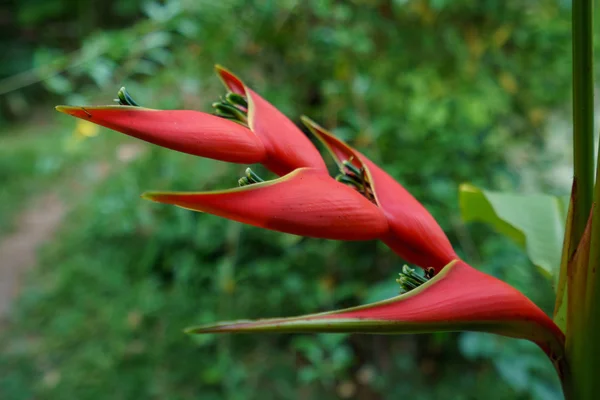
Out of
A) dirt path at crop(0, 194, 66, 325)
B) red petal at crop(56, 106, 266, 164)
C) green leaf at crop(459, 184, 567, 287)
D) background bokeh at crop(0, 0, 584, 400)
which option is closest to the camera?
red petal at crop(56, 106, 266, 164)

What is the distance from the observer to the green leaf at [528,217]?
0.40 m

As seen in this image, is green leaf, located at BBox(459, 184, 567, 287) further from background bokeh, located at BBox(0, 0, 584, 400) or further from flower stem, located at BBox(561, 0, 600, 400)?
background bokeh, located at BBox(0, 0, 584, 400)

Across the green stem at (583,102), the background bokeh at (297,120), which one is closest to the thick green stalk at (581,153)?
the green stem at (583,102)

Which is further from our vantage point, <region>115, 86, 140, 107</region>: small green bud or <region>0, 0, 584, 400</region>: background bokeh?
<region>0, 0, 584, 400</region>: background bokeh

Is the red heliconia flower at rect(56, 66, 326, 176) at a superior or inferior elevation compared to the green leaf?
superior

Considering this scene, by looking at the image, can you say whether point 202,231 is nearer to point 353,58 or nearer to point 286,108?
point 286,108

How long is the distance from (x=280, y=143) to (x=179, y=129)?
53 mm

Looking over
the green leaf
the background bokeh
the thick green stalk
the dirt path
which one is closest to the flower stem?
the thick green stalk

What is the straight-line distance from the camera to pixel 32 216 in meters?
2.35

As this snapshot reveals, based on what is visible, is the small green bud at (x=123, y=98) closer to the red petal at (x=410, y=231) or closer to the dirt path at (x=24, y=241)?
the red petal at (x=410, y=231)

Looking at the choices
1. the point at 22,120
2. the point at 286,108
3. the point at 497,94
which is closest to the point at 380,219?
the point at 286,108

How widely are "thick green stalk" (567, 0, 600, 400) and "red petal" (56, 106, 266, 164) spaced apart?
153 millimetres

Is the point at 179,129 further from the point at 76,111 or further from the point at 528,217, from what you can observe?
the point at 528,217

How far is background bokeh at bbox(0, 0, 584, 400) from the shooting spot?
945 millimetres
